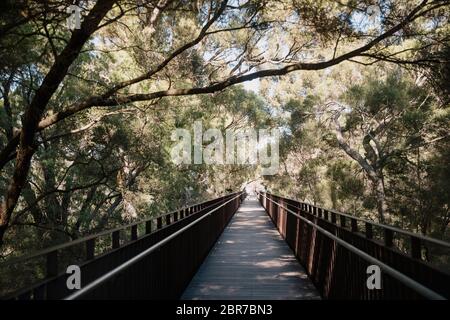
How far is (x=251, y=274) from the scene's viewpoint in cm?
821

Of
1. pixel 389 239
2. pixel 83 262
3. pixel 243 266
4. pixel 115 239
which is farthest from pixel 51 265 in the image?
pixel 243 266

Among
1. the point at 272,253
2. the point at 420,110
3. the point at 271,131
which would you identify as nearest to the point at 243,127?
the point at 271,131

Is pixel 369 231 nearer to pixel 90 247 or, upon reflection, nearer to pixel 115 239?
pixel 115 239

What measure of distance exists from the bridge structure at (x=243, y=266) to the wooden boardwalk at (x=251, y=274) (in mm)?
15

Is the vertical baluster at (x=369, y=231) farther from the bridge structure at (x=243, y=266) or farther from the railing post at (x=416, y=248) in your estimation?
the railing post at (x=416, y=248)

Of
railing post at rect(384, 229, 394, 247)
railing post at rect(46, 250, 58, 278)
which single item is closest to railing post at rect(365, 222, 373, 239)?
railing post at rect(384, 229, 394, 247)

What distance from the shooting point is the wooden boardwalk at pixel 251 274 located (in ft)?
22.0

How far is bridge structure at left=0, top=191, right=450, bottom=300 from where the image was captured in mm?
3381

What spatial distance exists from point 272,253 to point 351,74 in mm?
18673

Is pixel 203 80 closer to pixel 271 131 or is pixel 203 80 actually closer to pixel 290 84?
pixel 290 84

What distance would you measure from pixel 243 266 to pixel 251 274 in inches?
32.9

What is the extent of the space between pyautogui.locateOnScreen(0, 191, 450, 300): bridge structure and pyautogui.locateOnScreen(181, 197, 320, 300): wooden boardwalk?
0.02m

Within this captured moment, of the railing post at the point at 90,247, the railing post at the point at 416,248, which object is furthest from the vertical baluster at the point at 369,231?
the railing post at the point at 90,247

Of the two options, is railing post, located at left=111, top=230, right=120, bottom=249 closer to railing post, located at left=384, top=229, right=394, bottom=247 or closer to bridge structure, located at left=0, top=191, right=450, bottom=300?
bridge structure, located at left=0, top=191, right=450, bottom=300
